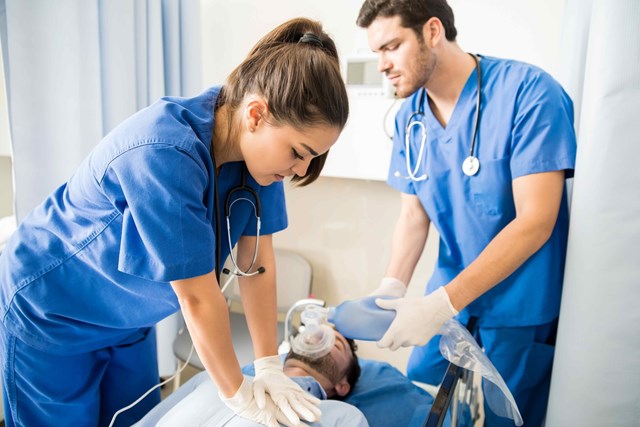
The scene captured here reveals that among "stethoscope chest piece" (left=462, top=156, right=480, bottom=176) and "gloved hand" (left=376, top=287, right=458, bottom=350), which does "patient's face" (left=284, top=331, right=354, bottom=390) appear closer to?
"gloved hand" (left=376, top=287, right=458, bottom=350)

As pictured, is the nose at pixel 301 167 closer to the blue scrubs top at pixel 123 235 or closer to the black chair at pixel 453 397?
the blue scrubs top at pixel 123 235

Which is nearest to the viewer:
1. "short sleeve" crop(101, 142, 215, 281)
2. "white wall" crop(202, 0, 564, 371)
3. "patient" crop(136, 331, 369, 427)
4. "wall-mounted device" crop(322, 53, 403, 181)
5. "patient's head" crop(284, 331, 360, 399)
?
"short sleeve" crop(101, 142, 215, 281)

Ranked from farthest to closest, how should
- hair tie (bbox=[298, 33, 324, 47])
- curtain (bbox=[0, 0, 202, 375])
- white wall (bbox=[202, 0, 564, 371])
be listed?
1. white wall (bbox=[202, 0, 564, 371])
2. curtain (bbox=[0, 0, 202, 375])
3. hair tie (bbox=[298, 33, 324, 47])

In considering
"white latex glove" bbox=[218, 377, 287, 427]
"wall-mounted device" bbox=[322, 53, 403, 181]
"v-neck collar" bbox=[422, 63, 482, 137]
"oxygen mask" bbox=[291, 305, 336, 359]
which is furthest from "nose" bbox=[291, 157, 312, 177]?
"wall-mounted device" bbox=[322, 53, 403, 181]

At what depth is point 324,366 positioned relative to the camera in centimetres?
146

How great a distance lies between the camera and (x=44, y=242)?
935 mm

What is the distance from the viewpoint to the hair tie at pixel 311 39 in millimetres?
853

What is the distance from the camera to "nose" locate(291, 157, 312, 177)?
0.89 m

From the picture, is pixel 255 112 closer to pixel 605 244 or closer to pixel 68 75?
pixel 605 244

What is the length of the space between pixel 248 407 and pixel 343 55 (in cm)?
162

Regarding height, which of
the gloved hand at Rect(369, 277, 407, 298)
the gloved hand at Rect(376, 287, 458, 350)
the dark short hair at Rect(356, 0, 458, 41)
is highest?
the dark short hair at Rect(356, 0, 458, 41)

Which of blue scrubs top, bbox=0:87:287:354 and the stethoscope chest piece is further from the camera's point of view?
the stethoscope chest piece

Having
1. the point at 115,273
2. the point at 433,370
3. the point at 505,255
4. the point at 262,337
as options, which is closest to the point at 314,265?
the point at 433,370

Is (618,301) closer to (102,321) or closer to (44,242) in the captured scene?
(102,321)
